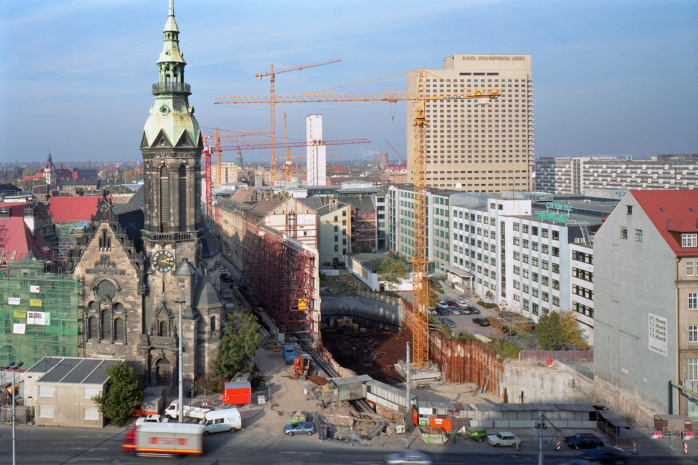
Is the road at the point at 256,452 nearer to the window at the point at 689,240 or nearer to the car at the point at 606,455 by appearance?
the car at the point at 606,455

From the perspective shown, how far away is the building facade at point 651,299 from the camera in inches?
2164

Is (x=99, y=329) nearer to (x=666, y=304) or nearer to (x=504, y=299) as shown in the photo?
(x=666, y=304)

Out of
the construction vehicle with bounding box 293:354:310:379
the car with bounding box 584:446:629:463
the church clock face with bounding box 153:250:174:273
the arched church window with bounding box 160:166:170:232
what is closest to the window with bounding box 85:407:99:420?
the church clock face with bounding box 153:250:174:273

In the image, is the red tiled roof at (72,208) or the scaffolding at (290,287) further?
the red tiled roof at (72,208)

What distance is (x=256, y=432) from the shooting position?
54.4 meters

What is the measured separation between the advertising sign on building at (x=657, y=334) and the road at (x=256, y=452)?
950cm

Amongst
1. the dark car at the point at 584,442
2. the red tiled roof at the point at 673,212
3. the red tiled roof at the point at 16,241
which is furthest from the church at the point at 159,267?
the red tiled roof at the point at 673,212

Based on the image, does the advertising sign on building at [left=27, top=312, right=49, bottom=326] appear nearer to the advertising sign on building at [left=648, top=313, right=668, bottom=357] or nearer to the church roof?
the church roof

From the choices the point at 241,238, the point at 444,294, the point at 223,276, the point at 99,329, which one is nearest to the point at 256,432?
the point at 99,329

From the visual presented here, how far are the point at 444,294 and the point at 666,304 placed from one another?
64.4 meters

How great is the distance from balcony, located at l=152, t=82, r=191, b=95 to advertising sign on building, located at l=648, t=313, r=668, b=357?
48.2 m

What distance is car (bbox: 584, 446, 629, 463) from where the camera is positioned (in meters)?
48.2

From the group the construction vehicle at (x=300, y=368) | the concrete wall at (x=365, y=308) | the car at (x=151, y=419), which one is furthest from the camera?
the concrete wall at (x=365, y=308)

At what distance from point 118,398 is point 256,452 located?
1378 centimetres
